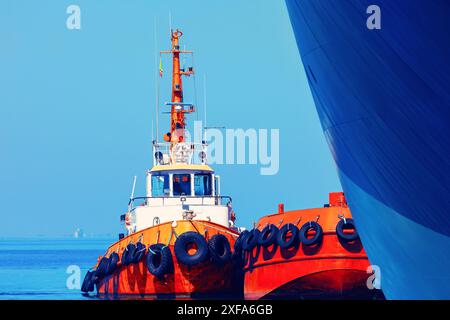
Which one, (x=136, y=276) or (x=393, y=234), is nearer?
(x=393, y=234)

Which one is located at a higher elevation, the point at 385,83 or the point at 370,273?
the point at 385,83

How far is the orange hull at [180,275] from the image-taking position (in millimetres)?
32750

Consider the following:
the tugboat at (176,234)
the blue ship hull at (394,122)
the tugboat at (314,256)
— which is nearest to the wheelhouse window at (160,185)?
the tugboat at (176,234)

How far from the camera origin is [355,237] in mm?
29422

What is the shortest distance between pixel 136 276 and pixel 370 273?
798cm

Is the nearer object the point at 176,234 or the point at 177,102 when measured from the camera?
the point at 176,234

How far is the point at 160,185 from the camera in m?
36.9

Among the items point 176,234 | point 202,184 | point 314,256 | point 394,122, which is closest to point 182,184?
point 202,184

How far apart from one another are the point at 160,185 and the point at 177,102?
12.3 ft

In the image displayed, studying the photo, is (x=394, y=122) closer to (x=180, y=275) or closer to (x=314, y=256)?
(x=314, y=256)

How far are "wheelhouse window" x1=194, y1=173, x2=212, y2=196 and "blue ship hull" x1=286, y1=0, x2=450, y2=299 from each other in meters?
18.8

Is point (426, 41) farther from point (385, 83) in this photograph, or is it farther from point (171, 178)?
point (171, 178)
